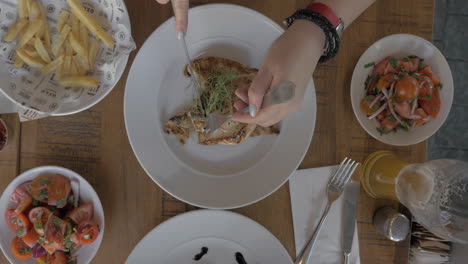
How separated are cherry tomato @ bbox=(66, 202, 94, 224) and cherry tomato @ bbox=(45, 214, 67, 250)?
3 centimetres

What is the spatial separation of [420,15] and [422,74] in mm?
260

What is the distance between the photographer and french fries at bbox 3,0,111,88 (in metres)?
1.08

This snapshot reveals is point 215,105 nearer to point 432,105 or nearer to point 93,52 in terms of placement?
point 93,52

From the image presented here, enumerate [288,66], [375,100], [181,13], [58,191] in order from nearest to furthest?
1. [181,13]
2. [288,66]
3. [58,191]
4. [375,100]

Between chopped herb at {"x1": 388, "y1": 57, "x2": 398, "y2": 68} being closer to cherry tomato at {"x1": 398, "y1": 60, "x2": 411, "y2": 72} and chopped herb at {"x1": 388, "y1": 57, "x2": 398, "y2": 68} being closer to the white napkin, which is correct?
cherry tomato at {"x1": 398, "y1": 60, "x2": 411, "y2": 72}

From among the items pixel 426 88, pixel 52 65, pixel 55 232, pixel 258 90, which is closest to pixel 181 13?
pixel 258 90

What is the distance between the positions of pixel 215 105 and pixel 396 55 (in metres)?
0.72

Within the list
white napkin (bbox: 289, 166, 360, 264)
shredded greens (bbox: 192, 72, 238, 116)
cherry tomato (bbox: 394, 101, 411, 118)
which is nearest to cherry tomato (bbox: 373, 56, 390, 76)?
cherry tomato (bbox: 394, 101, 411, 118)

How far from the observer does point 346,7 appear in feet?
3.61

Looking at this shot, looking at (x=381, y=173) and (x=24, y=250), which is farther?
(x=381, y=173)

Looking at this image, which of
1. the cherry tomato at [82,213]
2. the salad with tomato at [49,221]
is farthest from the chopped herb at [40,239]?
the cherry tomato at [82,213]

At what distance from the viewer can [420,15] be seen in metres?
1.30

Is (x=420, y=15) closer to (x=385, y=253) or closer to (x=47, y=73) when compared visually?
(x=385, y=253)

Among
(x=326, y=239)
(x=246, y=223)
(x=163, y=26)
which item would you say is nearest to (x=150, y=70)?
(x=163, y=26)
